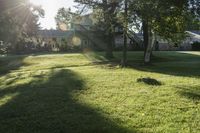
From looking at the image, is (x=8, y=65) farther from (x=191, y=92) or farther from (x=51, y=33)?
(x=51, y=33)

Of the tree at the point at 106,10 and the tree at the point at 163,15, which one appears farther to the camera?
the tree at the point at 106,10

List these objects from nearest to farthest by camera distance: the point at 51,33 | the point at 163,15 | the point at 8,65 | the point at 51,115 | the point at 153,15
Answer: the point at 51,115 < the point at 153,15 < the point at 163,15 < the point at 8,65 < the point at 51,33

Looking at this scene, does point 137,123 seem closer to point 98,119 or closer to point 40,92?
point 98,119

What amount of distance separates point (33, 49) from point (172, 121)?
4992 cm

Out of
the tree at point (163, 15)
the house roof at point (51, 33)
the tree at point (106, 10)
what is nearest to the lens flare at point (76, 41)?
the house roof at point (51, 33)

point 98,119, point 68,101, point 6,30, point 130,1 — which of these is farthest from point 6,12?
point 98,119

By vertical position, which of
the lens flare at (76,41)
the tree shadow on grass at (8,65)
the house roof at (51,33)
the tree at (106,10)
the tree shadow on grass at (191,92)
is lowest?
the tree shadow on grass at (8,65)

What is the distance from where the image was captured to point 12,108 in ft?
34.7

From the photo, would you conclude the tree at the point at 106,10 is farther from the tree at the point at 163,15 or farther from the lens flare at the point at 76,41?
the lens flare at the point at 76,41

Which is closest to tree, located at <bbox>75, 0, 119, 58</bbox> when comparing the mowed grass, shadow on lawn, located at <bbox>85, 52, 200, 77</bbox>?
shadow on lawn, located at <bbox>85, 52, 200, 77</bbox>

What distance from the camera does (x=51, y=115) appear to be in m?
9.59

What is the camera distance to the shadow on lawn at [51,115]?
8.43 m

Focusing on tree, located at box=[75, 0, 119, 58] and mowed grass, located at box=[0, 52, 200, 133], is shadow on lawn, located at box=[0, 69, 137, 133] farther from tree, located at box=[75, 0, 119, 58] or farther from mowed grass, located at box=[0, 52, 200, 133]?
tree, located at box=[75, 0, 119, 58]

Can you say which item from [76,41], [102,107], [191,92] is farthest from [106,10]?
[76,41]
